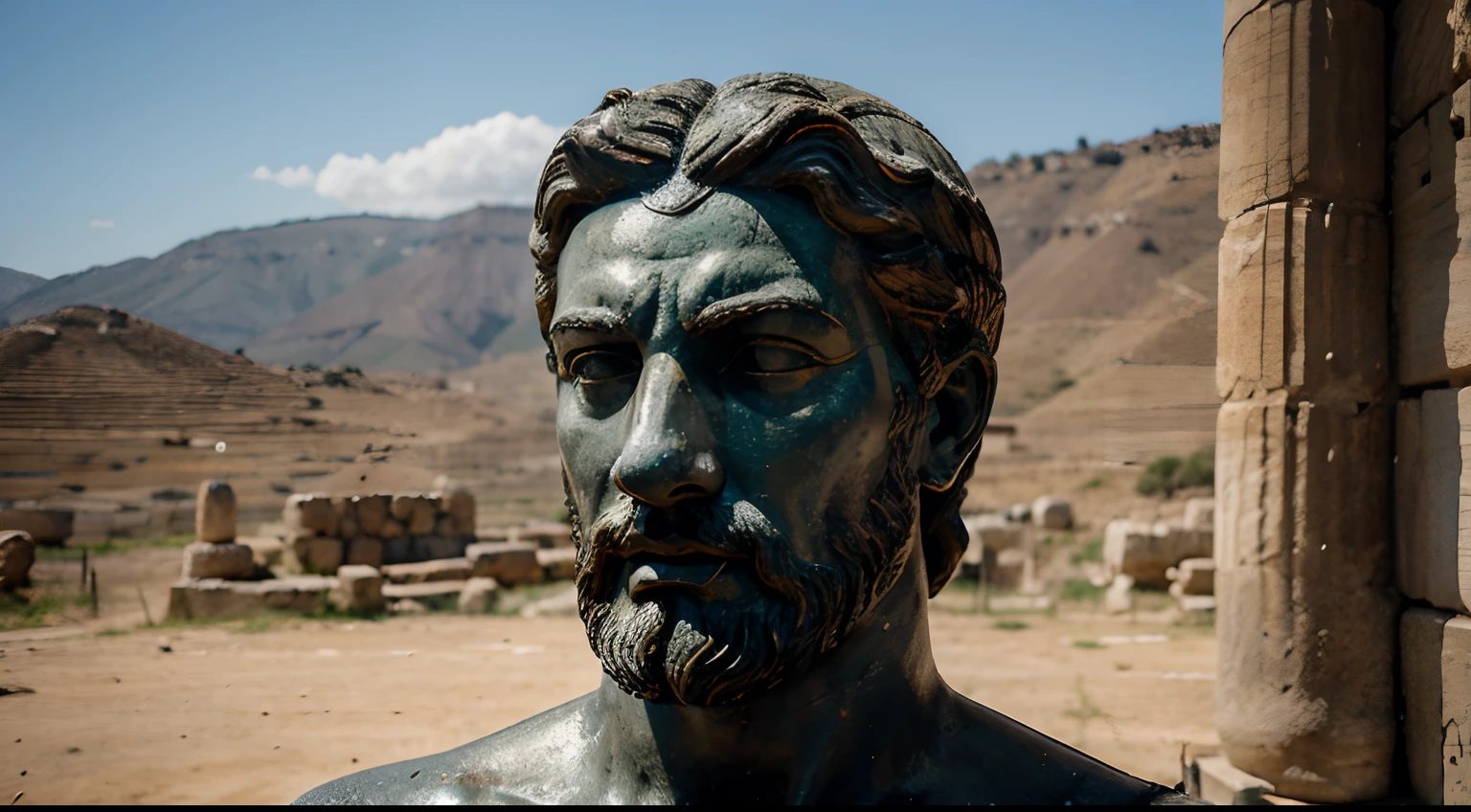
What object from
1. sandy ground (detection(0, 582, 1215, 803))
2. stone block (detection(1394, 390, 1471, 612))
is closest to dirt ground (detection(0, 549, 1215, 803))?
sandy ground (detection(0, 582, 1215, 803))

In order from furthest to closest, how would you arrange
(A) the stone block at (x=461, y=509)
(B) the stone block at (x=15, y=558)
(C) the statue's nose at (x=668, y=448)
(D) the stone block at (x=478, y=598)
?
(A) the stone block at (x=461, y=509) → (D) the stone block at (x=478, y=598) → (B) the stone block at (x=15, y=558) → (C) the statue's nose at (x=668, y=448)

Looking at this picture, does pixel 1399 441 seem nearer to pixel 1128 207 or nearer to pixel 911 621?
pixel 911 621

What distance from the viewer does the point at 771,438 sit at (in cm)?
199

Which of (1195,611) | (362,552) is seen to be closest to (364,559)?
(362,552)

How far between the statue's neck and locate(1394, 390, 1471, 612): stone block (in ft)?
9.75

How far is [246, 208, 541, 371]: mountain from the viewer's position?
5991 centimetres

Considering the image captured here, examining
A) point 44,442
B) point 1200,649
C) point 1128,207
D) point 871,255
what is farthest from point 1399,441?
point 1128,207

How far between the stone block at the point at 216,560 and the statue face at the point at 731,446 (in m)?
15.0

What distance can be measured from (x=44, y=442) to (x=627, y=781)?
319cm

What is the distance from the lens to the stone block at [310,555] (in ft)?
57.8

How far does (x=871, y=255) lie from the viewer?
214cm

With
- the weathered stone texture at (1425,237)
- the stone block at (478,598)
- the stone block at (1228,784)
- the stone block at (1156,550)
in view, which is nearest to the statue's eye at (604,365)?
the weathered stone texture at (1425,237)

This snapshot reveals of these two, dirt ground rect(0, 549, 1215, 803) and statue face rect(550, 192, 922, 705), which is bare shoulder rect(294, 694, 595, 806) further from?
dirt ground rect(0, 549, 1215, 803)

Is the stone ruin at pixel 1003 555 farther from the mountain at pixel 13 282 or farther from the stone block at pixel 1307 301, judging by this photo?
the mountain at pixel 13 282
